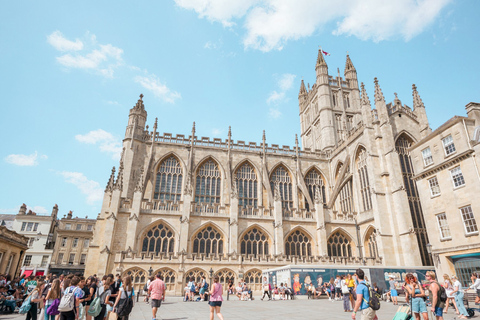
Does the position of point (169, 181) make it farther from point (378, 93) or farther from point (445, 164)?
point (445, 164)

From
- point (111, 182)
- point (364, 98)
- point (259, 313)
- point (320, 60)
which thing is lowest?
point (259, 313)

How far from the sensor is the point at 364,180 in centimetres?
2914

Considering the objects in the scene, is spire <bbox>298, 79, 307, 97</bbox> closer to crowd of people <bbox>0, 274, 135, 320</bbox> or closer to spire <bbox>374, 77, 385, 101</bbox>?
spire <bbox>374, 77, 385, 101</bbox>

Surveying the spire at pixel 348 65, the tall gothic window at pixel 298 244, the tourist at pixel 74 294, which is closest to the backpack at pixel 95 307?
the tourist at pixel 74 294

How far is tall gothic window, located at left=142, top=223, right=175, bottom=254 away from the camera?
24.6m

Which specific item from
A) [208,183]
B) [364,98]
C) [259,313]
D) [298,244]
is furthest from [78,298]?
[364,98]

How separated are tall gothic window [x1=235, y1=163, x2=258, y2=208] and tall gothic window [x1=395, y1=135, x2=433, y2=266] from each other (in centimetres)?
1445

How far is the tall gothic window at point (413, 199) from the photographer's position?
80.6 feet

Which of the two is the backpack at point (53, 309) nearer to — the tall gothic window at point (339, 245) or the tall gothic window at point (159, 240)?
the tall gothic window at point (159, 240)

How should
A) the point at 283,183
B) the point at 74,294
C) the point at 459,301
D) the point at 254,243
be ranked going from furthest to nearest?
the point at 283,183 → the point at 254,243 → the point at 459,301 → the point at 74,294

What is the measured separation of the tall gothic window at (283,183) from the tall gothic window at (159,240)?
12.7 metres

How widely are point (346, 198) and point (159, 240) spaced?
63.1 ft

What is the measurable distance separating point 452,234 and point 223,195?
1970 centimetres

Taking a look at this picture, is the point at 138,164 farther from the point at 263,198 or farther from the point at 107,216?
the point at 263,198
